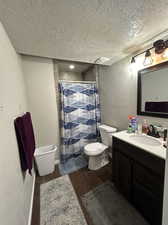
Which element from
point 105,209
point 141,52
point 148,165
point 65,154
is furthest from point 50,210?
point 141,52

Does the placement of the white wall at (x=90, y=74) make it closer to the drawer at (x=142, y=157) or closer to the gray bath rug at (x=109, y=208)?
the drawer at (x=142, y=157)

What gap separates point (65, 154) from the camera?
2354 mm

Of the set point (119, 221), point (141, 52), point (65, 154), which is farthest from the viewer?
point (65, 154)

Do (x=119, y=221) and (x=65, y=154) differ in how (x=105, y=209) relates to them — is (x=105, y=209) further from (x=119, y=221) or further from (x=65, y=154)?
(x=65, y=154)

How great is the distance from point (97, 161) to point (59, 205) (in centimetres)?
98

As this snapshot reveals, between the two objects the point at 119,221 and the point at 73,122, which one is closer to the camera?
the point at 119,221

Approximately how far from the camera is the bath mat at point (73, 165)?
6.89 ft

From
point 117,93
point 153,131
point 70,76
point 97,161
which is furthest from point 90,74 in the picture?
point 97,161

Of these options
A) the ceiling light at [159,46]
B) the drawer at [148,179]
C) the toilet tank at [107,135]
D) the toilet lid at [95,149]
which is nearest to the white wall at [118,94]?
the toilet tank at [107,135]

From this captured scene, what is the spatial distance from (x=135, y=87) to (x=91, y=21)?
121cm

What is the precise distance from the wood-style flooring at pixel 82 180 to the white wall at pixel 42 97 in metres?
0.68

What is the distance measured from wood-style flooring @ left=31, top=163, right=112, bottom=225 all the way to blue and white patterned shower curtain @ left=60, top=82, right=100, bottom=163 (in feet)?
1.64

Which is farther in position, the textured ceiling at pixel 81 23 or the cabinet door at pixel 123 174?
the cabinet door at pixel 123 174

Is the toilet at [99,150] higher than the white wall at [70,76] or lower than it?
lower
